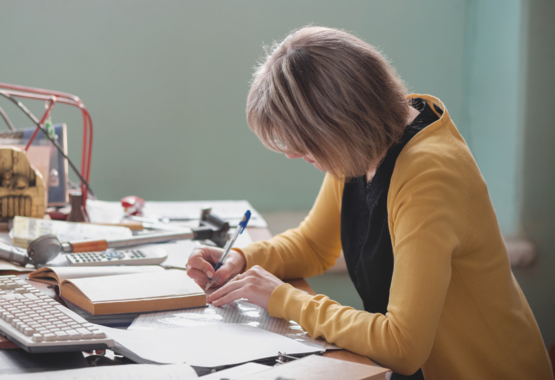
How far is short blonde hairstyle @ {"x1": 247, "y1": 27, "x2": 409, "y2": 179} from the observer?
0.88m

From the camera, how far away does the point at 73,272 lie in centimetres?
96

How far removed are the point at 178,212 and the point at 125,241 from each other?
47 centimetres

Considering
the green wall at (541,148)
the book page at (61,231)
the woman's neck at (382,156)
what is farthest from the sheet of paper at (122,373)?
the green wall at (541,148)

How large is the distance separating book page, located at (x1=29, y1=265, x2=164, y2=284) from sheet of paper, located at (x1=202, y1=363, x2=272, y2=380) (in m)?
0.39

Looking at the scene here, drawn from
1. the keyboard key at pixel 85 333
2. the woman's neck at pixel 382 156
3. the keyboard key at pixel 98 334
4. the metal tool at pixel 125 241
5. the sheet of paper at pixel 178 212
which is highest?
the woman's neck at pixel 382 156

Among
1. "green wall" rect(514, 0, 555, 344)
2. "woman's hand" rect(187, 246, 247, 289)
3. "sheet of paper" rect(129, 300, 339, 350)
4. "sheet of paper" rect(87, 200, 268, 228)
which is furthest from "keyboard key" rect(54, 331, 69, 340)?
"green wall" rect(514, 0, 555, 344)

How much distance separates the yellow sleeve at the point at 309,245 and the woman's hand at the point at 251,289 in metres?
0.22

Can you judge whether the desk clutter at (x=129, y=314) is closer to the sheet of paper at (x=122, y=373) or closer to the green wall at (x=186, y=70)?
the sheet of paper at (x=122, y=373)

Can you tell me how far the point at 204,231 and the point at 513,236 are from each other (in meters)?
1.47

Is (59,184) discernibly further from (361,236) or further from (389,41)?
(389,41)

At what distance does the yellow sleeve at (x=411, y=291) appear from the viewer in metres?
0.77

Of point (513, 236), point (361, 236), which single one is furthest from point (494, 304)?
point (513, 236)

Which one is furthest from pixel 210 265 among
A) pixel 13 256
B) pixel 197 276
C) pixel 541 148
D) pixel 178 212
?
pixel 541 148

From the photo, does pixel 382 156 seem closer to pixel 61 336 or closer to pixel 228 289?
pixel 228 289
